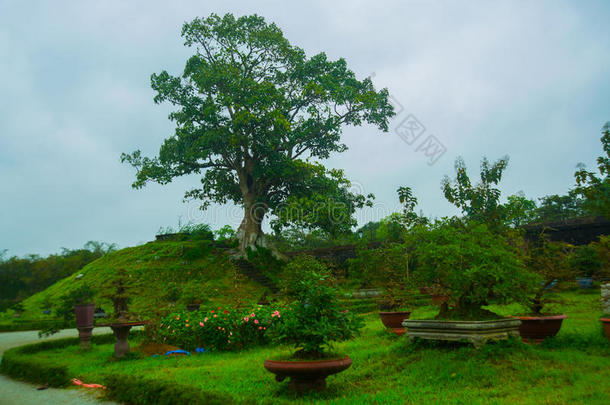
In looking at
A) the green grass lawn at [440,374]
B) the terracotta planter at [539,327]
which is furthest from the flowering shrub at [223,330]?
the terracotta planter at [539,327]

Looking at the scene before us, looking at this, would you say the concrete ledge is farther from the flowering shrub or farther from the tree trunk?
the tree trunk

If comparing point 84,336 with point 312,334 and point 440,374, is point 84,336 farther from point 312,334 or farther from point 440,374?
point 440,374

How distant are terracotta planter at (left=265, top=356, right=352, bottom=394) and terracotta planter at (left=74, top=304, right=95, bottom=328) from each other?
8.22m

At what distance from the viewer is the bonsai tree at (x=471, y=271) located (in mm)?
6914

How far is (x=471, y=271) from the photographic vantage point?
685 cm

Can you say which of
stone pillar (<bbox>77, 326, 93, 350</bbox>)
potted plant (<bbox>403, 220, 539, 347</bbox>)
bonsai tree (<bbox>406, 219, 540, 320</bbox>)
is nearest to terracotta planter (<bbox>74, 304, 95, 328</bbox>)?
stone pillar (<bbox>77, 326, 93, 350</bbox>)

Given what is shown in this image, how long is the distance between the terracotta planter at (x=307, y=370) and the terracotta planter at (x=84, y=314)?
8219mm

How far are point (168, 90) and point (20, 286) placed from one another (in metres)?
22.3

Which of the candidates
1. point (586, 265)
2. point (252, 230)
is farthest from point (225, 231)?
point (586, 265)

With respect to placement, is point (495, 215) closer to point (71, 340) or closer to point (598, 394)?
point (598, 394)

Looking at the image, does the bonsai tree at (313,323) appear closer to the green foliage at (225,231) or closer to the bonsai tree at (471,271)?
the bonsai tree at (471,271)

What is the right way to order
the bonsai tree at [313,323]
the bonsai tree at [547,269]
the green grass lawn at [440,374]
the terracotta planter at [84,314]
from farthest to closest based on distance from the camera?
the terracotta planter at [84,314] < the bonsai tree at [547,269] < the bonsai tree at [313,323] < the green grass lawn at [440,374]

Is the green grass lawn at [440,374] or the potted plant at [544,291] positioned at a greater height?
the potted plant at [544,291]

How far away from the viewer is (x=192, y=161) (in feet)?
82.0
